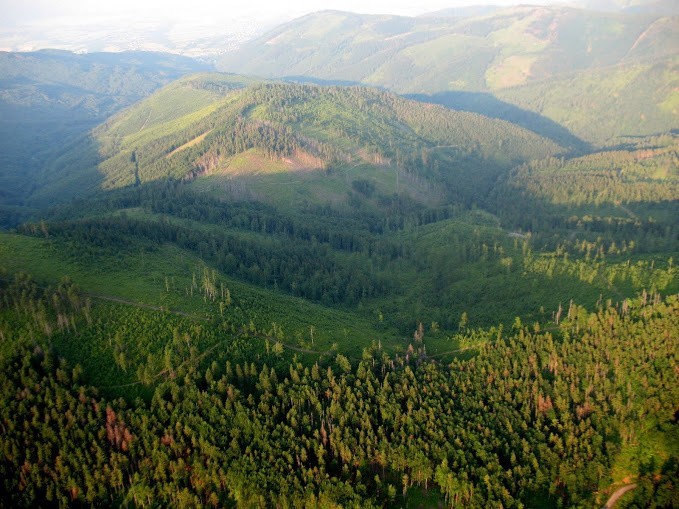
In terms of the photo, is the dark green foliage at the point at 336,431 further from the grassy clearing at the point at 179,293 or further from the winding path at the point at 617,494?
the grassy clearing at the point at 179,293

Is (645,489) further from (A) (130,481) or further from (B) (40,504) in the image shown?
(B) (40,504)

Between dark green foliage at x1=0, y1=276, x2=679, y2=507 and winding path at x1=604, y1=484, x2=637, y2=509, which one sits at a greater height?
dark green foliage at x1=0, y1=276, x2=679, y2=507

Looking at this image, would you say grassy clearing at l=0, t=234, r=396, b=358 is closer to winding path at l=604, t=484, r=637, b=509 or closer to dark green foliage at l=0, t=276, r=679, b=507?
dark green foliage at l=0, t=276, r=679, b=507

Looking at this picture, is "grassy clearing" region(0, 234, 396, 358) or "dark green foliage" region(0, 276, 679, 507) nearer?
"dark green foliage" region(0, 276, 679, 507)

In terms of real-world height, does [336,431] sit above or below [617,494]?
above

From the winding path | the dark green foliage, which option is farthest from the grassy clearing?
the winding path

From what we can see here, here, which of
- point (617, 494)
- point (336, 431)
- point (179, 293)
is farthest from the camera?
point (179, 293)

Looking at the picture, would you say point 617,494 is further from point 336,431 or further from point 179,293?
point 179,293

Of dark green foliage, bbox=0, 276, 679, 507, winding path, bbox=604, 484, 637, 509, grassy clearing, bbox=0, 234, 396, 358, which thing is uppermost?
grassy clearing, bbox=0, 234, 396, 358

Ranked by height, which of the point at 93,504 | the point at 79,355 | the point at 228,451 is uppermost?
the point at 79,355

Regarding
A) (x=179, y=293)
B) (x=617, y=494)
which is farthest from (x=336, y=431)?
(x=179, y=293)

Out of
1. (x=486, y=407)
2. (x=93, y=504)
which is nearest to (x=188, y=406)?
(x=93, y=504)
